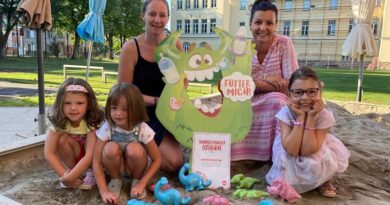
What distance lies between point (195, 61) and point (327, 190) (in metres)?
1.44

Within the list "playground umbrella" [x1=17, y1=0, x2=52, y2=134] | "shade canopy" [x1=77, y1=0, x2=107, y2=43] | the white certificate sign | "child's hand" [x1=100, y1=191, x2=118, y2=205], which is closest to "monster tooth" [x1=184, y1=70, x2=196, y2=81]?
the white certificate sign

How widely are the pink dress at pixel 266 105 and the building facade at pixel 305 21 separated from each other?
32.3 meters

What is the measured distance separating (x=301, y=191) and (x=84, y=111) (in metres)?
1.75

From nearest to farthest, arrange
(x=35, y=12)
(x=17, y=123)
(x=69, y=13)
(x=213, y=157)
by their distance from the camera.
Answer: (x=213, y=157), (x=35, y=12), (x=17, y=123), (x=69, y=13)

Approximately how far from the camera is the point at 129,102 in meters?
2.41

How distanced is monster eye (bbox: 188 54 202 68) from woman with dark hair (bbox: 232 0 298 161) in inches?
24.1

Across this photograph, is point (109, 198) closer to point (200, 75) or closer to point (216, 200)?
point (216, 200)

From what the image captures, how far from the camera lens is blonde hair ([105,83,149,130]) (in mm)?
2396

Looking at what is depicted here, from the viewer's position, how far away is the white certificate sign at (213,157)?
264 cm

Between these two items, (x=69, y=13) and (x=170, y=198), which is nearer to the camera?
(x=170, y=198)

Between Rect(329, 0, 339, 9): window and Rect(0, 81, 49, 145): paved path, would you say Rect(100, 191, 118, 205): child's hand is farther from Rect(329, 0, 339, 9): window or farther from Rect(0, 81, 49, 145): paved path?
Rect(329, 0, 339, 9): window

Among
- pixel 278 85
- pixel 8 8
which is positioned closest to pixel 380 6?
pixel 8 8

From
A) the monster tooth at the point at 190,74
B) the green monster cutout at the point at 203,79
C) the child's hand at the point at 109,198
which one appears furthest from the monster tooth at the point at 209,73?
the child's hand at the point at 109,198

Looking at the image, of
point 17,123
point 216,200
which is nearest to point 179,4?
point 17,123
